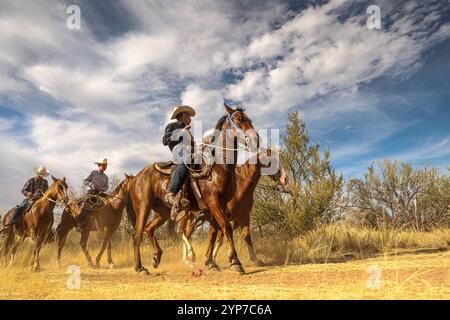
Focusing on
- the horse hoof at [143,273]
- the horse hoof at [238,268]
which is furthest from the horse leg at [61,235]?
the horse hoof at [238,268]

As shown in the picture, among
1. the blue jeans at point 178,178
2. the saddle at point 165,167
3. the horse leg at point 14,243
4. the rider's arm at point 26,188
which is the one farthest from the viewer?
the rider's arm at point 26,188

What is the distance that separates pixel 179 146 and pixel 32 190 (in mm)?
7028

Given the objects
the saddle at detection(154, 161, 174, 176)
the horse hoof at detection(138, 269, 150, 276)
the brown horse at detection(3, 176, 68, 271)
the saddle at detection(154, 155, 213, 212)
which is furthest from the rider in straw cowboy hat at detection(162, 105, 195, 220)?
the brown horse at detection(3, 176, 68, 271)

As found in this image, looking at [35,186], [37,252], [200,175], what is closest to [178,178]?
[200,175]

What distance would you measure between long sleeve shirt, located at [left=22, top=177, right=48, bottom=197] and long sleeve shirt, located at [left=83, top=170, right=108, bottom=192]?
141 centimetres

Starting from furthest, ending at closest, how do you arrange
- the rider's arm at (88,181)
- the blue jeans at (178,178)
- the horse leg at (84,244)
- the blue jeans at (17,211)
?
the rider's arm at (88,181) < the horse leg at (84,244) < the blue jeans at (17,211) < the blue jeans at (178,178)

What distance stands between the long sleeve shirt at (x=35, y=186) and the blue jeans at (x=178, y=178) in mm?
6440

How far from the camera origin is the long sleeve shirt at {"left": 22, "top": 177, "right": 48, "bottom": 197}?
431 inches

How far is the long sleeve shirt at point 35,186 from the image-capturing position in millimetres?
10954

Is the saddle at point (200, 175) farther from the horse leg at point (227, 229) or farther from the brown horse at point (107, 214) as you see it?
the brown horse at point (107, 214)

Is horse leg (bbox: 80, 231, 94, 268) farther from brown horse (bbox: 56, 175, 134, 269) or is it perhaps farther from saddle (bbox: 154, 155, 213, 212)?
saddle (bbox: 154, 155, 213, 212)

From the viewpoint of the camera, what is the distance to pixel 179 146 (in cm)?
711
